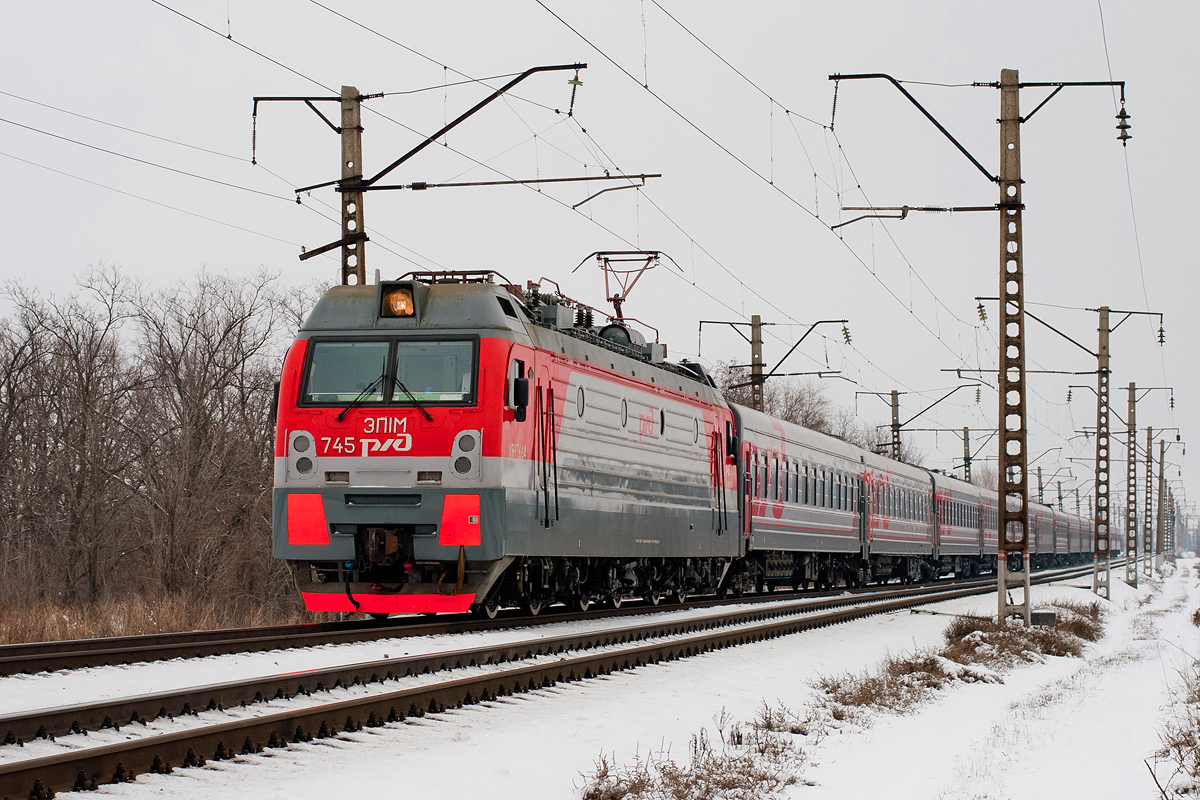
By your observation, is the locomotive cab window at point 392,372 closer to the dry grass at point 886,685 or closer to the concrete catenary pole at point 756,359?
the dry grass at point 886,685

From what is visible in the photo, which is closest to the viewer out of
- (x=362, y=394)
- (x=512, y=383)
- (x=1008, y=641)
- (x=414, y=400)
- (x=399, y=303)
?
(x=414, y=400)

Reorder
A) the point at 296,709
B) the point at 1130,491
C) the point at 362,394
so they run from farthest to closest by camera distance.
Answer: the point at 1130,491 → the point at 362,394 → the point at 296,709

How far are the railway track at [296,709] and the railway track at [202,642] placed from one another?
1658 mm

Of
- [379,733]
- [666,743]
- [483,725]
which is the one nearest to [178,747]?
[379,733]

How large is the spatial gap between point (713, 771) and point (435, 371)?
7.94m

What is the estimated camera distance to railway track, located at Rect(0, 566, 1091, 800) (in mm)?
6559

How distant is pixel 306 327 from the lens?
1562 cm

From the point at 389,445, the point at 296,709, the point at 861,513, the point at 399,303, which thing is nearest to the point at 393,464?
the point at 389,445

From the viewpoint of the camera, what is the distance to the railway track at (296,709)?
656 cm

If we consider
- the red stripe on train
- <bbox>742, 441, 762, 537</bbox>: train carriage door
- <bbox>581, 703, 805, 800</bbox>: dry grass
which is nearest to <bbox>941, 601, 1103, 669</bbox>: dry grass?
<bbox>742, 441, 762, 537</bbox>: train carriage door

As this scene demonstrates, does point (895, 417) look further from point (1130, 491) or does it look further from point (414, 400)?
point (414, 400)

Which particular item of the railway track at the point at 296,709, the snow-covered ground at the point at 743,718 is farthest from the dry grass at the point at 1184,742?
the railway track at the point at 296,709

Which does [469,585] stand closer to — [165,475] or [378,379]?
[378,379]

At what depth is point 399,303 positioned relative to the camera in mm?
15562
